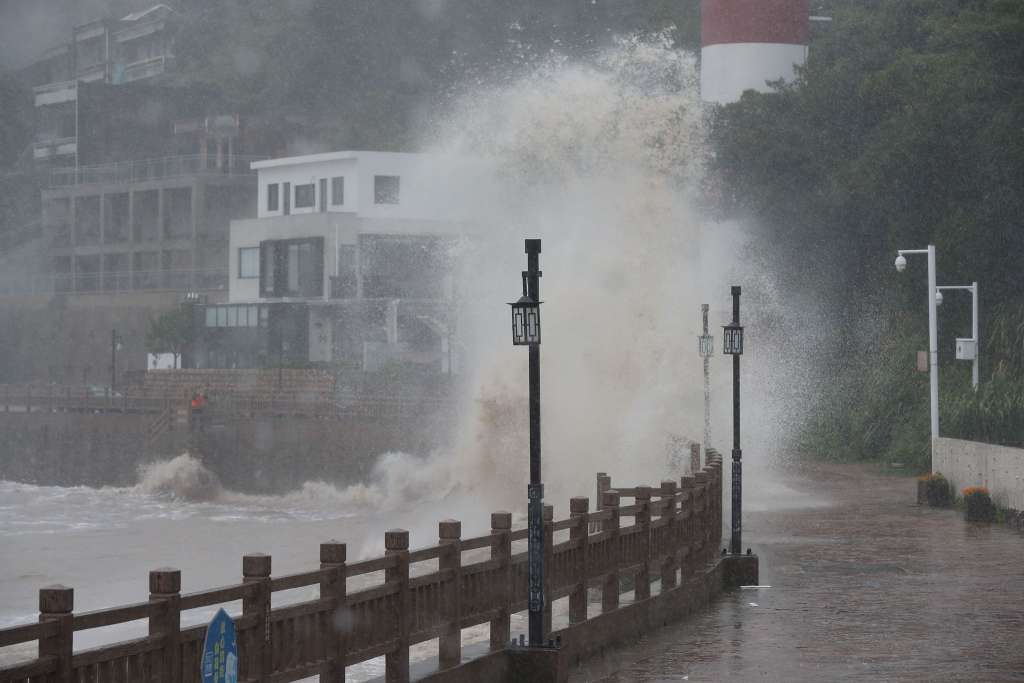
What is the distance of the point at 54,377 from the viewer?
106062mm

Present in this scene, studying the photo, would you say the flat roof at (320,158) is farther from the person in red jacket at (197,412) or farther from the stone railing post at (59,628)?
the stone railing post at (59,628)

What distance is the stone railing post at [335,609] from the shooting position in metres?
10.6

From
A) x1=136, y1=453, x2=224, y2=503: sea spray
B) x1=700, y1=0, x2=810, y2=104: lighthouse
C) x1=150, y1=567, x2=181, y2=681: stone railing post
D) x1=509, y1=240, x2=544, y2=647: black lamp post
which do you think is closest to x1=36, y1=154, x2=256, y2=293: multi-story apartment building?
x1=136, y1=453, x2=224, y2=503: sea spray

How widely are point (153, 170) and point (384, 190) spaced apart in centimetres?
2971

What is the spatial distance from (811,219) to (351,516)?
63.3ft

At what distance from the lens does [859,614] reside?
61.4ft

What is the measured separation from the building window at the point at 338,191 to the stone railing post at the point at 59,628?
79573 mm

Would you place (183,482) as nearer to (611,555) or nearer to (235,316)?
(235,316)

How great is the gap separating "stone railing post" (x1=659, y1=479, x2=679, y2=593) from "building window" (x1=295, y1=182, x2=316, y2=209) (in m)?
72.3

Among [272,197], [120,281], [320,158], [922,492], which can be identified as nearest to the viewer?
[922,492]

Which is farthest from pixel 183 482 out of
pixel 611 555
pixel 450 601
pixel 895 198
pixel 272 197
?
pixel 450 601

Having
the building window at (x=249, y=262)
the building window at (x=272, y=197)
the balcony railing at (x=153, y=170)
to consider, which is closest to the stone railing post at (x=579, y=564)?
the building window at (x=249, y=262)

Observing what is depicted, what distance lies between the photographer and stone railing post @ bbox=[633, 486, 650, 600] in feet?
56.3

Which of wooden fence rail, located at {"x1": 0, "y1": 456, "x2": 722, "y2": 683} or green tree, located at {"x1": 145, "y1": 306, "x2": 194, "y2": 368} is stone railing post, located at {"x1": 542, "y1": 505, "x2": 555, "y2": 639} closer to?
wooden fence rail, located at {"x1": 0, "y1": 456, "x2": 722, "y2": 683}
